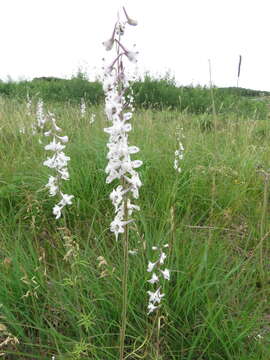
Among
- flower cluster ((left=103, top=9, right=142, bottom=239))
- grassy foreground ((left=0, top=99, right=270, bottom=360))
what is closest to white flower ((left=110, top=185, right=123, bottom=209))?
flower cluster ((left=103, top=9, right=142, bottom=239))

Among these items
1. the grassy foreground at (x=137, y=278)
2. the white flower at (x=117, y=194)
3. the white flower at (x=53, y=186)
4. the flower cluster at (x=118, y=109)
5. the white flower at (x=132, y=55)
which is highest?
the white flower at (x=132, y=55)

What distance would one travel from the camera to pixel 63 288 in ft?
6.82

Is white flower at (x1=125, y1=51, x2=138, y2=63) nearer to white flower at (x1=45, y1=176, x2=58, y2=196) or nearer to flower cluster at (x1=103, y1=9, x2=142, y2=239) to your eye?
flower cluster at (x1=103, y1=9, x2=142, y2=239)

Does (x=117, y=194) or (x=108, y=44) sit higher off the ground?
(x=108, y=44)

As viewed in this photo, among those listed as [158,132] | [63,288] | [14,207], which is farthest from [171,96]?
[63,288]

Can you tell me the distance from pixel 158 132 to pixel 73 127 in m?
1.39

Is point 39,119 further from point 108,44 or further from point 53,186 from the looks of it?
point 108,44

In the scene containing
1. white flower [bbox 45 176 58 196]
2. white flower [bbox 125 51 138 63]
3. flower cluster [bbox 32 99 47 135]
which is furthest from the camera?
flower cluster [bbox 32 99 47 135]

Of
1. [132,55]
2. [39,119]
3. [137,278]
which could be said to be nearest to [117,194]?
[132,55]

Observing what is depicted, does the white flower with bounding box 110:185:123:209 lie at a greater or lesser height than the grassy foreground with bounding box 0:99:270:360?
greater

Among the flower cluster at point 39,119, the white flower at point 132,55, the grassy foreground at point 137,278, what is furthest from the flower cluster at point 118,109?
the flower cluster at point 39,119

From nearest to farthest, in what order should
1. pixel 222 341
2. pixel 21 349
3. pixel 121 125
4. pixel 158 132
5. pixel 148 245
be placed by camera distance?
pixel 121 125
pixel 222 341
pixel 21 349
pixel 148 245
pixel 158 132

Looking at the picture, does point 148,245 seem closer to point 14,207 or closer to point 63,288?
point 63,288

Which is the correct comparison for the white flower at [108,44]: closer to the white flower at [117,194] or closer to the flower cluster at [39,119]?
the white flower at [117,194]
